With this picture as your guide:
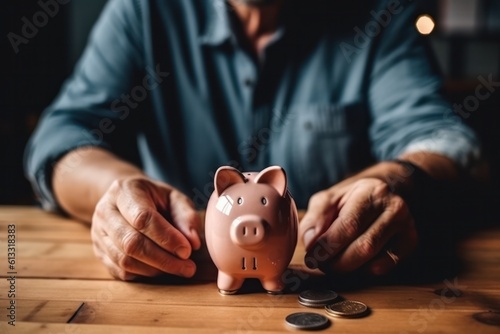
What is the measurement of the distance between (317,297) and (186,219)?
253 millimetres

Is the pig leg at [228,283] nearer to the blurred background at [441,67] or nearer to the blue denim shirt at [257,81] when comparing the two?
the blue denim shirt at [257,81]

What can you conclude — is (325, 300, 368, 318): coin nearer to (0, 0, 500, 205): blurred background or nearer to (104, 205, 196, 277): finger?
(104, 205, 196, 277): finger

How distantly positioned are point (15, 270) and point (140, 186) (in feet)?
0.88

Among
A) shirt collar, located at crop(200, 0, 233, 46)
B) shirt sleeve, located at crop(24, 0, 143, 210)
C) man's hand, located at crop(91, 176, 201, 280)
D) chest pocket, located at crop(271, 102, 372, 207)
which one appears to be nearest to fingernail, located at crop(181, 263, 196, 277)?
man's hand, located at crop(91, 176, 201, 280)

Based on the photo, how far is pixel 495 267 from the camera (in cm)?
93

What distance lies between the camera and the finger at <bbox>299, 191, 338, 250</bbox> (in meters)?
0.86

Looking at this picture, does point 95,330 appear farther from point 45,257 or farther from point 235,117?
point 235,117

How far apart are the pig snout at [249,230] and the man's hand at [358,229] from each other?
15 cm

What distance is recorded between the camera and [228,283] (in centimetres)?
78

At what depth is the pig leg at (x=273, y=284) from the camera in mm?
778

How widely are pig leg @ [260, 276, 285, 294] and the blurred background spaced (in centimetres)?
255

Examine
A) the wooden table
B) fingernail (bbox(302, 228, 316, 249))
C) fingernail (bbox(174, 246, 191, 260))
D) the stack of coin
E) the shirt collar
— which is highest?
the shirt collar

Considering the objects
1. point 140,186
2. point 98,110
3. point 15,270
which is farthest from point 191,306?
point 98,110

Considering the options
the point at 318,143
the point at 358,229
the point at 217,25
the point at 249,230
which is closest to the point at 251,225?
the point at 249,230
